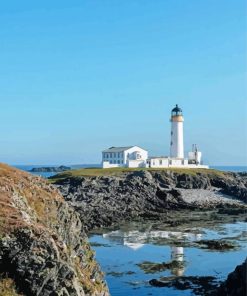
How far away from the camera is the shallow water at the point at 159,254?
3648 centimetres

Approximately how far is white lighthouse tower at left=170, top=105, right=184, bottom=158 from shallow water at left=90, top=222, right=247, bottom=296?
65.2 m

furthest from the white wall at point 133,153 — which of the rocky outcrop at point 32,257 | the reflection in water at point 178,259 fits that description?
the rocky outcrop at point 32,257

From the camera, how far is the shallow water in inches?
1436

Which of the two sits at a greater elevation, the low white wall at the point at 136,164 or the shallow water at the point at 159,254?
the low white wall at the point at 136,164

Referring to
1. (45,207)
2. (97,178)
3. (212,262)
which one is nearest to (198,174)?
(97,178)

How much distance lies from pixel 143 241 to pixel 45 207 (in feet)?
82.1

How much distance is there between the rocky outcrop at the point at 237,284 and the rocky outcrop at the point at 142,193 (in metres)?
35.5

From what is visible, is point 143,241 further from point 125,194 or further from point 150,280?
point 125,194

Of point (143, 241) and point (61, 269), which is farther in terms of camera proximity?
point (143, 241)

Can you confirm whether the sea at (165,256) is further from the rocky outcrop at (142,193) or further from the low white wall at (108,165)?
the low white wall at (108,165)

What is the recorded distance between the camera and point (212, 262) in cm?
4247

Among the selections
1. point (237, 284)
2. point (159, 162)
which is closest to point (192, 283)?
point (237, 284)

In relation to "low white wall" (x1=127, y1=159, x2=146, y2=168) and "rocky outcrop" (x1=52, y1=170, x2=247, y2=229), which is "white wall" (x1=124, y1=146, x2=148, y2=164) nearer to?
"low white wall" (x1=127, y1=159, x2=146, y2=168)

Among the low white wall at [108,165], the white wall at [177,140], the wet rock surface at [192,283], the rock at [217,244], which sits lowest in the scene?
the wet rock surface at [192,283]
